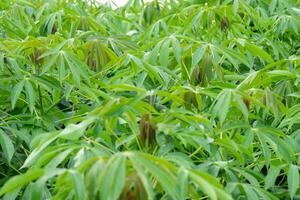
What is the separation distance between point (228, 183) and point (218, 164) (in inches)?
→ 2.1

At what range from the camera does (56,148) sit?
1.28m

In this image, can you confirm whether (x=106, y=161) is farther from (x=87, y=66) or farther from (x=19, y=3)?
(x=19, y=3)

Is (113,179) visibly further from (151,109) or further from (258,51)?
(258,51)

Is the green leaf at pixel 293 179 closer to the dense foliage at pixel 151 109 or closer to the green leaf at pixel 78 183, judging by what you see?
the dense foliage at pixel 151 109

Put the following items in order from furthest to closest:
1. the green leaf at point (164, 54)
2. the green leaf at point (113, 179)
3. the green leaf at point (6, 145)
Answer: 1. the green leaf at point (164, 54)
2. the green leaf at point (6, 145)
3. the green leaf at point (113, 179)

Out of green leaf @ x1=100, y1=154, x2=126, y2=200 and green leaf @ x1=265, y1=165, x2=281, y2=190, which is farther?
green leaf @ x1=265, y1=165, x2=281, y2=190

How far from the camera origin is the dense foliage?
105 centimetres

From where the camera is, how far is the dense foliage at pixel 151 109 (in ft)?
3.44

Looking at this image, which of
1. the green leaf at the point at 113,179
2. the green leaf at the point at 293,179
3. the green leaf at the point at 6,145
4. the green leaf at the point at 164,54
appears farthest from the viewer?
the green leaf at the point at 164,54

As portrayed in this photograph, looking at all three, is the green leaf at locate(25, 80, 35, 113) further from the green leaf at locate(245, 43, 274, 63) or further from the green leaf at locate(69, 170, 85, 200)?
the green leaf at locate(69, 170, 85, 200)

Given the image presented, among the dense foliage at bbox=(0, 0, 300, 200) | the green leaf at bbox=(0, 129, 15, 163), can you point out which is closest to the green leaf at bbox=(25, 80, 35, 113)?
the dense foliage at bbox=(0, 0, 300, 200)

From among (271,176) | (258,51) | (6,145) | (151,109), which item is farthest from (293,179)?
(6,145)

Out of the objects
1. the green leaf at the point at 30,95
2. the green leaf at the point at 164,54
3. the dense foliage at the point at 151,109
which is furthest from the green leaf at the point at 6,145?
the green leaf at the point at 164,54

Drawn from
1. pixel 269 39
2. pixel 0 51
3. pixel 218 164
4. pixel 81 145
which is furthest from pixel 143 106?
pixel 269 39
